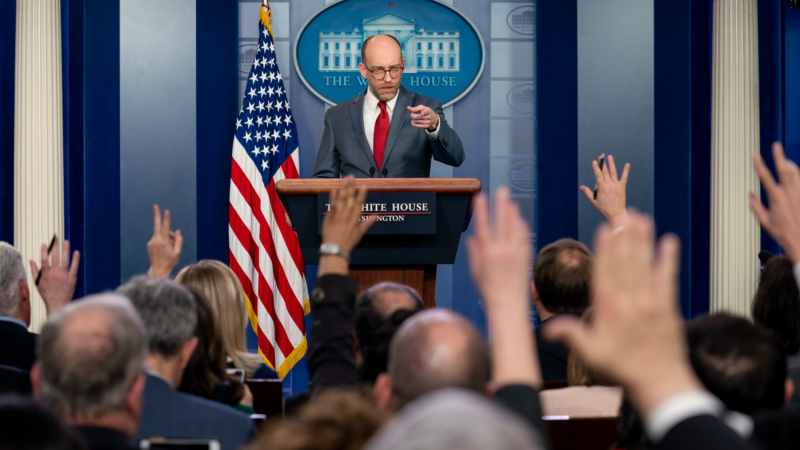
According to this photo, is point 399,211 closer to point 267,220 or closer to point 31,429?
point 31,429

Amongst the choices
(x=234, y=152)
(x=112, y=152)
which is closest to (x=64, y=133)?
(x=112, y=152)

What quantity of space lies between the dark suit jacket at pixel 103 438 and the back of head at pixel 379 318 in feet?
2.32

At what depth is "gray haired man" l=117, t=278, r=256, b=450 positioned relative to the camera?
65.4 inches

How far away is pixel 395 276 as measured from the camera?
3.06m

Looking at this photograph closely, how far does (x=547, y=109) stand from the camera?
18.4 ft

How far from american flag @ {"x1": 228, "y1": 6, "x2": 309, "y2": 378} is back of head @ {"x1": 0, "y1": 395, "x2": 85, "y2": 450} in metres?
4.09

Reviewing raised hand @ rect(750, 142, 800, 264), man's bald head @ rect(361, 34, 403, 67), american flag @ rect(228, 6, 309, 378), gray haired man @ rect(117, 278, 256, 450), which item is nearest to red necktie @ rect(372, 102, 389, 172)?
man's bald head @ rect(361, 34, 403, 67)

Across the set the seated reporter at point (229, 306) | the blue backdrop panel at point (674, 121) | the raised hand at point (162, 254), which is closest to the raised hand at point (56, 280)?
the raised hand at point (162, 254)

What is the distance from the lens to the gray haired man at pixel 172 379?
1.66 meters

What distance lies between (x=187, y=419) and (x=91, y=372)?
0.41 m

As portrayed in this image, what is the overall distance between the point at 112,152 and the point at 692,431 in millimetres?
5347

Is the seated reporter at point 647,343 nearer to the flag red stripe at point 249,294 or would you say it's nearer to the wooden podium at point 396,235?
the wooden podium at point 396,235

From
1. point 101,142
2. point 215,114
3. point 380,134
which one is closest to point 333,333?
point 380,134

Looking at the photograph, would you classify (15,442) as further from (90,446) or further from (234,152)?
(234,152)
